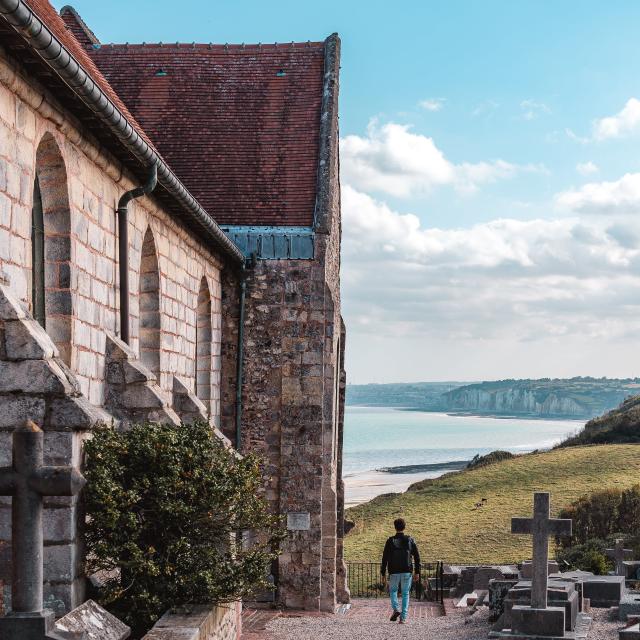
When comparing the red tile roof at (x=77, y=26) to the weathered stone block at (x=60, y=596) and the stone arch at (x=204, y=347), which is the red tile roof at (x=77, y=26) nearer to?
the stone arch at (x=204, y=347)

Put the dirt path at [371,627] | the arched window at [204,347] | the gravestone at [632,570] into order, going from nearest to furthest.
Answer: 1. the dirt path at [371,627]
2. the arched window at [204,347]
3. the gravestone at [632,570]

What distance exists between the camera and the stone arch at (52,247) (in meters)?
8.80

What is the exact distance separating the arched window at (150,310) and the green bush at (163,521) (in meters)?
2.96

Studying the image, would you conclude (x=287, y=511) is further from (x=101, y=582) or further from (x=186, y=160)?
(x=101, y=582)

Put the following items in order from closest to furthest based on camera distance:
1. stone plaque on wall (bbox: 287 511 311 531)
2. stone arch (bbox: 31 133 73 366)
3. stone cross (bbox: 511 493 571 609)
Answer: stone arch (bbox: 31 133 73 366) < stone cross (bbox: 511 493 571 609) < stone plaque on wall (bbox: 287 511 311 531)

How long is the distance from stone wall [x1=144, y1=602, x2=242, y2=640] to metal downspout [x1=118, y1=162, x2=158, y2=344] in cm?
300

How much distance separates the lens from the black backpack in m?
14.1

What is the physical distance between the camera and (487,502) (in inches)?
1694

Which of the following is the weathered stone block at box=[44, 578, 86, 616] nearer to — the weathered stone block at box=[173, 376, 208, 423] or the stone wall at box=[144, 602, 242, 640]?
the stone wall at box=[144, 602, 242, 640]

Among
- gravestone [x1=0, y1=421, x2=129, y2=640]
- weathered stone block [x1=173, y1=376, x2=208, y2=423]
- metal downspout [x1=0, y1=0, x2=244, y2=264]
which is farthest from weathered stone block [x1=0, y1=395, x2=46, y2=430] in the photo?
weathered stone block [x1=173, y1=376, x2=208, y2=423]

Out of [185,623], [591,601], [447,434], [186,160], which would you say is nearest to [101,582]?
[185,623]

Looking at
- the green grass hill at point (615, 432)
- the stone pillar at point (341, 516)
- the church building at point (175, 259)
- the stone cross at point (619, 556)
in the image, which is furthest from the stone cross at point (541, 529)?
the green grass hill at point (615, 432)

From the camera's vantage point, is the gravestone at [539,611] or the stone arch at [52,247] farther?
the gravestone at [539,611]

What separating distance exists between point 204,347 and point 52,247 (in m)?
7.04
